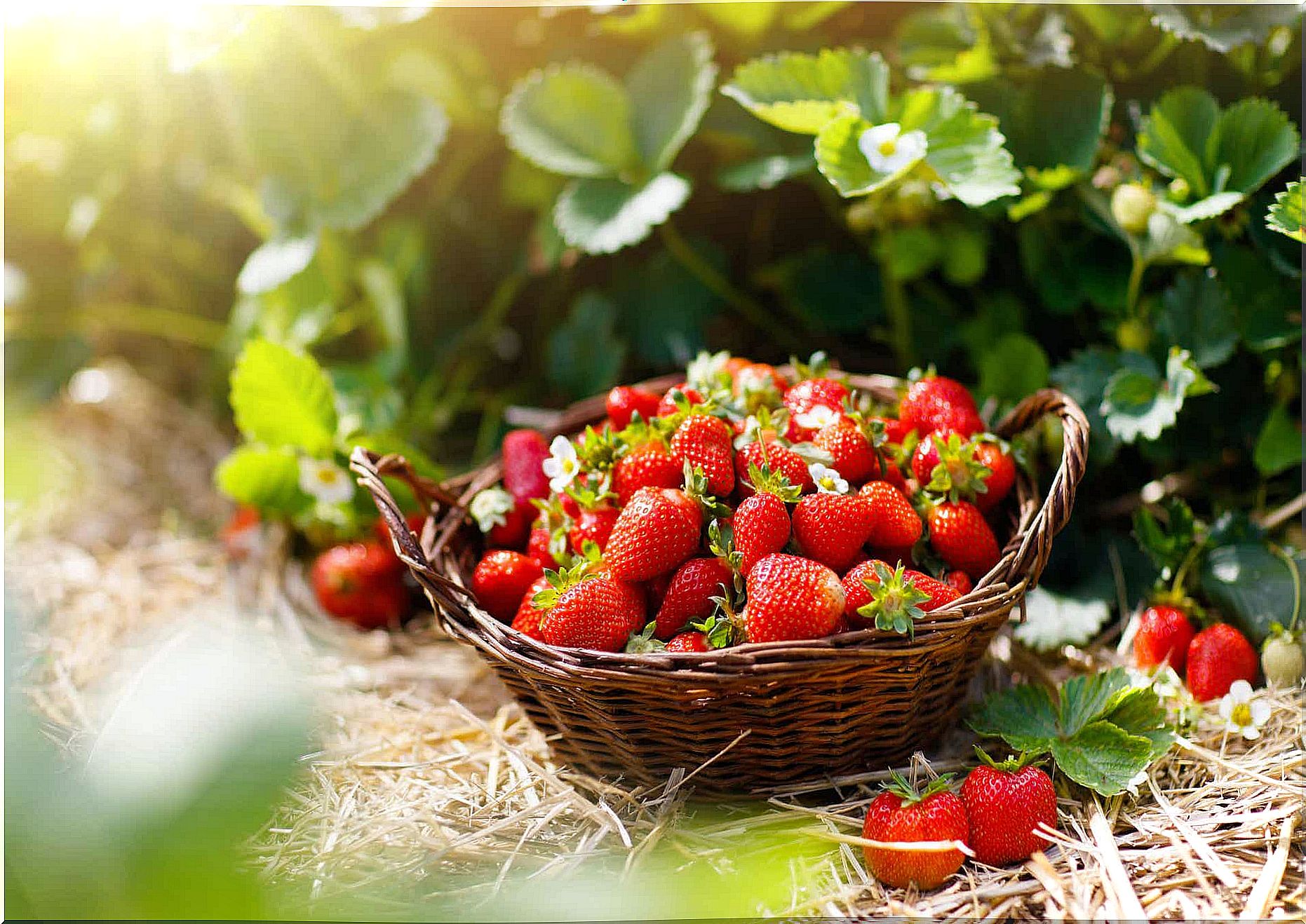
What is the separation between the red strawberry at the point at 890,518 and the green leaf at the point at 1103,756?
0.26m

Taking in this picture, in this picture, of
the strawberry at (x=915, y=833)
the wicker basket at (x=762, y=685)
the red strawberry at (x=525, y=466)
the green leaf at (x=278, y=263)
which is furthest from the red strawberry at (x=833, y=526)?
the green leaf at (x=278, y=263)

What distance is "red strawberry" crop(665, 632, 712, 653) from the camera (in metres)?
0.93

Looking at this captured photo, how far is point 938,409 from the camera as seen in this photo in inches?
44.2

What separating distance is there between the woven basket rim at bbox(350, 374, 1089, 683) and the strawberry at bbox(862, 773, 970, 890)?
142 mm

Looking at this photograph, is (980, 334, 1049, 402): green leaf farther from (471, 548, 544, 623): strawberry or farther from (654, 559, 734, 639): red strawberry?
(471, 548, 544, 623): strawberry

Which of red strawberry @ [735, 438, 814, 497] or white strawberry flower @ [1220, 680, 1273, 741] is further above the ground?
red strawberry @ [735, 438, 814, 497]

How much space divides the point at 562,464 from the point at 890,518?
0.37 metres

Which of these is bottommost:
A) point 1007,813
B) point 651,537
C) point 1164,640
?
point 1164,640

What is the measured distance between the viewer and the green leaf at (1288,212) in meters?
1.08

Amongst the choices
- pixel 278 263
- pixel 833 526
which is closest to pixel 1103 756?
pixel 833 526

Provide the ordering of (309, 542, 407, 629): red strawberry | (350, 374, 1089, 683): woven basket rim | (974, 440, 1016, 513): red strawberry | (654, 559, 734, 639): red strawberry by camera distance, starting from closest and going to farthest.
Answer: (350, 374, 1089, 683): woven basket rim, (654, 559, 734, 639): red strawberry, (974, 440, 1016, 513): red strawberry, (309, 542, 407, 629): red strawberry

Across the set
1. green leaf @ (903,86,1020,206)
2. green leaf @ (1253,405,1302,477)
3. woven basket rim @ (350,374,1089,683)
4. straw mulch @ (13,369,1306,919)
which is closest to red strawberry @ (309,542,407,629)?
straw mulch @ (13,369,1306,919)

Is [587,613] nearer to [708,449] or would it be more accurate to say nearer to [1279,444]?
[708,449]

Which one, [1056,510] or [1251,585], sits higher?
[1056,510]
